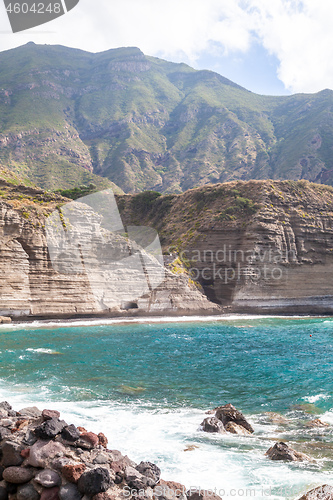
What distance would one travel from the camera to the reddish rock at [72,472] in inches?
269

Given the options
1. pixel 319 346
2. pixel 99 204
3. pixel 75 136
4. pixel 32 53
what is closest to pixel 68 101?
pixel 75 136

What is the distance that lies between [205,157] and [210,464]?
5103 inches

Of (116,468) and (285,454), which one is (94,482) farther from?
(285,454)

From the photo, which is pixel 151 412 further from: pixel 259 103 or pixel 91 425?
pixel 259 103

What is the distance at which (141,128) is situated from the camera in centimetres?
15088

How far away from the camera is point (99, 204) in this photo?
90.0 m

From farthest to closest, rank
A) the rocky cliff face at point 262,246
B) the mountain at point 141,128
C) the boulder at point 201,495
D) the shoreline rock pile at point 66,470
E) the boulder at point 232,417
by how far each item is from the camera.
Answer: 1. the mountain at point 141,128
2. the rocky cliff face at point 262,246
3. the boulder at point 232,417
4. the boulder at point 201,495
5. the shoreline rock pile at point 66,470

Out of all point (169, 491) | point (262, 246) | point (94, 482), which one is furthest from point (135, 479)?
point (262, 246)

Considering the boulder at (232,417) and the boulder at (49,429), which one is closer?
the boulder at (49,429)

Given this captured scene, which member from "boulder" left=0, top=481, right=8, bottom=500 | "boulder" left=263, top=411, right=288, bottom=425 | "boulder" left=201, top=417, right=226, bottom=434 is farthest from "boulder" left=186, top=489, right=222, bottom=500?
"boulder" left=263, top=411, right=288, bottom=425

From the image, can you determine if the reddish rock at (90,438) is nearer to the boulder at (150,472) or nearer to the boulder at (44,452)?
the boulder at (44,452)

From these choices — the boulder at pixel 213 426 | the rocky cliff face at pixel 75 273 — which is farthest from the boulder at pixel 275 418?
the rocky cliff face at pixel 75 273

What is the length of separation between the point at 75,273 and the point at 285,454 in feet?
117

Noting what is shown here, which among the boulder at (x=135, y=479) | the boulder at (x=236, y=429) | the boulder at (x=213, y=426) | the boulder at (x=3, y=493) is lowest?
the boulder at (x=236, y=429)
